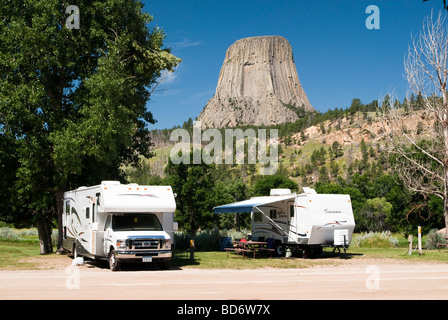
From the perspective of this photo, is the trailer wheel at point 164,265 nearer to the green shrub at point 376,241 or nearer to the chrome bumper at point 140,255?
the chrome bumper at point 140,255

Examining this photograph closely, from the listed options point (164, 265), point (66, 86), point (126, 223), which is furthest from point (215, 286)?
point (66, 86)

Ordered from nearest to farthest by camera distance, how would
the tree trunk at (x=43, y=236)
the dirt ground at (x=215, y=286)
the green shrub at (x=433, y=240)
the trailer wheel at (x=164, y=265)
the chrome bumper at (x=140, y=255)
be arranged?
the dirt ground at (x=215, y=286) → the chrome bumper at (x=140, y=255) → the trailer wheel at (x=164, y=265) → the tree trunk at (x=43, y=236) → the green shrub at (x=433, y=240)

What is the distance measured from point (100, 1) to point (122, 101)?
4.77 m

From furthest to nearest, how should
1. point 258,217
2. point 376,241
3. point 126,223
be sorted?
point 376,241, point 258,217, point 126,223

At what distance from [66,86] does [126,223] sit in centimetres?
1009

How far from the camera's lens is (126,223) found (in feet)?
54.3

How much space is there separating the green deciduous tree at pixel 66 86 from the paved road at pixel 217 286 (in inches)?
273

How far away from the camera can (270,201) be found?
2262cm

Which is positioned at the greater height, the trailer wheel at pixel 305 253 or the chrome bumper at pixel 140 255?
the chrome bumper at pixel 140 255

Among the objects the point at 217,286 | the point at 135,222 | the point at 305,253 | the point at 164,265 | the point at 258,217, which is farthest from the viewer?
the point at 258,217

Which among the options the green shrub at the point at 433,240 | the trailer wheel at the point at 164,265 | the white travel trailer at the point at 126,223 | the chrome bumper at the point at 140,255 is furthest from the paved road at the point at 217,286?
the green shrub at the point at 433,240

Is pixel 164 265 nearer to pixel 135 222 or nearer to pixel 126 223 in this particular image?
pixel 135 222

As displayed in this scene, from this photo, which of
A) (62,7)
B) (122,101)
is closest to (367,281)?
(122,101)

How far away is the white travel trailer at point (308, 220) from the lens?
21.9m
